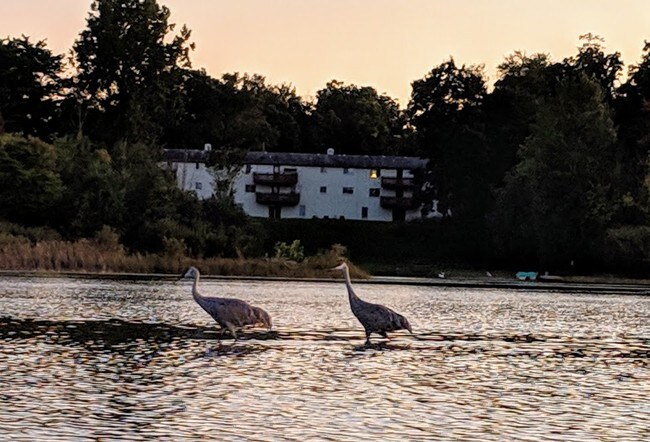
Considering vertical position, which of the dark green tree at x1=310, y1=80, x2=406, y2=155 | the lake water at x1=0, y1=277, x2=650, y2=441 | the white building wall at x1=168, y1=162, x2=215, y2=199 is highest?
the dark green tree at x1=310, y1=80, x2=406, y2=155

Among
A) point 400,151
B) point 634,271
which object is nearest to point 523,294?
point 634,271

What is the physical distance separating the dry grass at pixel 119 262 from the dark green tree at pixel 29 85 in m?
62.9

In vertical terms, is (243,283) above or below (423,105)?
below

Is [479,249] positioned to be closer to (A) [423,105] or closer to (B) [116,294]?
(A) [423,105]

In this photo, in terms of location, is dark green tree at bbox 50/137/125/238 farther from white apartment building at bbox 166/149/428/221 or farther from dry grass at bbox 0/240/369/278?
white apartment building at bbox 166/149/428/221

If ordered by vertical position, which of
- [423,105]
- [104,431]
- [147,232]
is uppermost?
[423,105]

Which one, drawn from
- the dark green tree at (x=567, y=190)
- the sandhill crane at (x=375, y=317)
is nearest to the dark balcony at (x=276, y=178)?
the dark green tree at (x=567, y=190)

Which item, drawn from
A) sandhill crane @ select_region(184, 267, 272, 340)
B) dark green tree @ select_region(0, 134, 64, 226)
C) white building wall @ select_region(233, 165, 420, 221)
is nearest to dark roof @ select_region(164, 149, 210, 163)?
white building wall @ select_region(233, 165, 420, 221)

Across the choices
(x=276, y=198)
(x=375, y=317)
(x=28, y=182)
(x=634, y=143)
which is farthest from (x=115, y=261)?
(x=276, y=198)

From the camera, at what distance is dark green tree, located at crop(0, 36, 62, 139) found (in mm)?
147875

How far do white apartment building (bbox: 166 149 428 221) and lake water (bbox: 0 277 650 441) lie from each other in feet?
398

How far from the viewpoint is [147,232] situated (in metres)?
93.8

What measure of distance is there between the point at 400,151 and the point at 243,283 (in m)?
118

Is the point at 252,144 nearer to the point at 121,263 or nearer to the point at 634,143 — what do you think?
the point at 634,143
